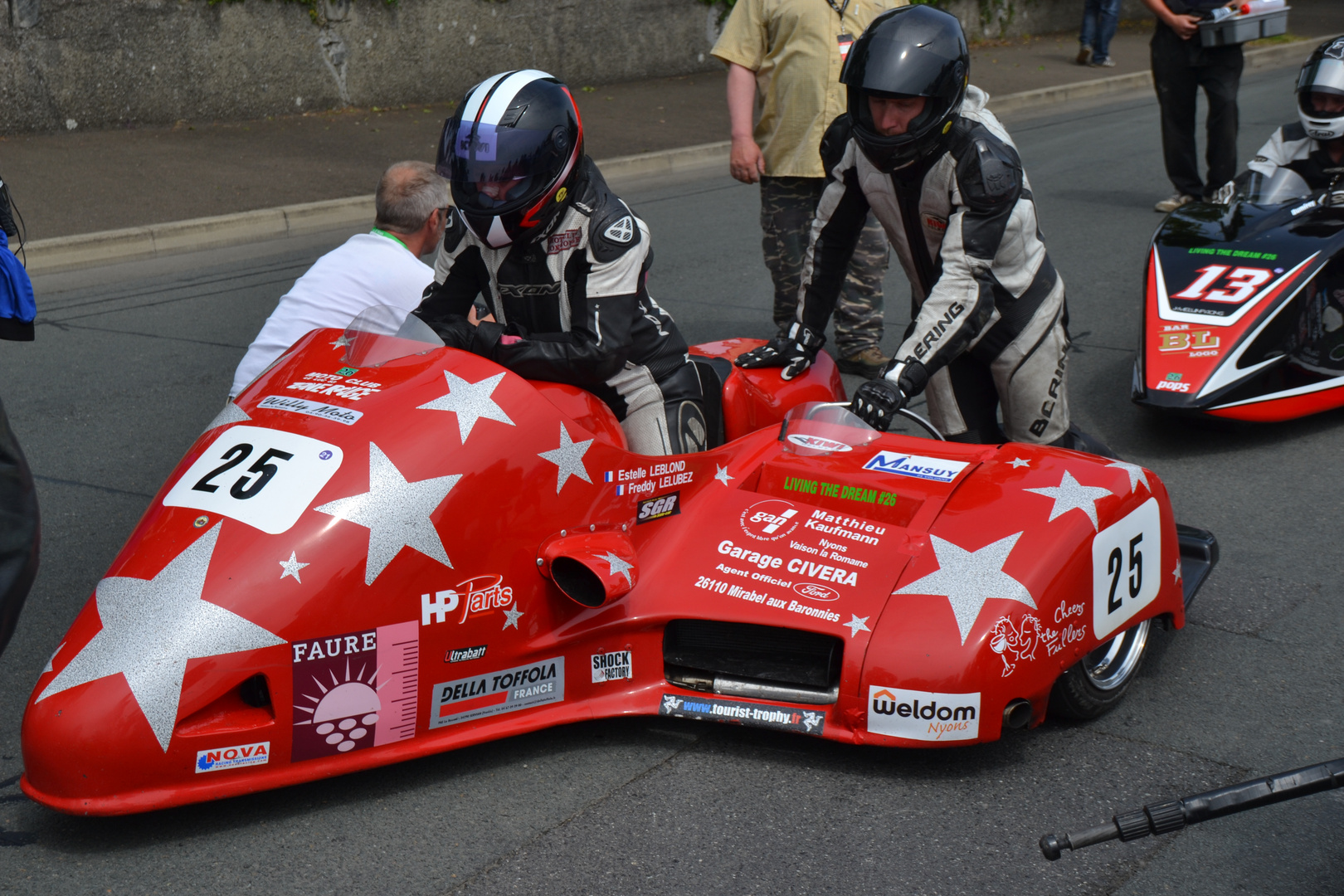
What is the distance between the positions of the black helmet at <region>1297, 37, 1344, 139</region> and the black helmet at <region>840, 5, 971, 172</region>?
278 centimetres

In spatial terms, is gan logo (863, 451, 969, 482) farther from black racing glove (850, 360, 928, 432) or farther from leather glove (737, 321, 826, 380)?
leather glove (737, 321, 826, 380)

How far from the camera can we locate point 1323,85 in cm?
577

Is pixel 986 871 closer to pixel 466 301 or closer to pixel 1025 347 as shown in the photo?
pixel 1025 347

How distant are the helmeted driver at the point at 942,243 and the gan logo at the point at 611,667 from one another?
921 mm

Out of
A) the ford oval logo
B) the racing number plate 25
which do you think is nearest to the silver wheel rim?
the ford oval logo

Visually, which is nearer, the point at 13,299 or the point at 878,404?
the point at 13,299

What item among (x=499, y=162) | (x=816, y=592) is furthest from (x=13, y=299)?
→ (x=816, y=592)

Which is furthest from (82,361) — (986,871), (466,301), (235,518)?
(986,871)

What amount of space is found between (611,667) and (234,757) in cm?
90

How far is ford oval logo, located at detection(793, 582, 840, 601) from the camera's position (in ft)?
10.3

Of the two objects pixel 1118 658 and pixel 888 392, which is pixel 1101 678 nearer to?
pixel 1118 658

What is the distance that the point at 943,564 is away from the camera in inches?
125

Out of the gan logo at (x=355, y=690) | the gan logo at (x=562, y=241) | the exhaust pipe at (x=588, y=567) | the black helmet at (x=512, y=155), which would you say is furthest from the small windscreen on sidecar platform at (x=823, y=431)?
the gan logo at (x=355, y=690)

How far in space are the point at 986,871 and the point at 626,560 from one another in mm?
1065
